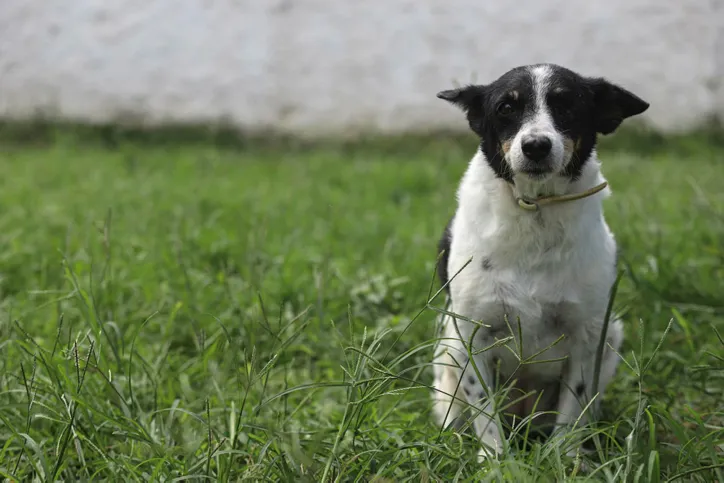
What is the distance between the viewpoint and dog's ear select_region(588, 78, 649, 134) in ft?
8.23

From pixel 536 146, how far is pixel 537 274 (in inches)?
14.7

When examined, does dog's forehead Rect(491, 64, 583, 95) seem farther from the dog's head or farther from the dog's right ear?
the dog's right ear

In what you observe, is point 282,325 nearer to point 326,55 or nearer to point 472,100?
point 472,100

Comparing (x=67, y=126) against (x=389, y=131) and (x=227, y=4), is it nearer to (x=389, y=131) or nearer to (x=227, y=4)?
(x=227, y=4)

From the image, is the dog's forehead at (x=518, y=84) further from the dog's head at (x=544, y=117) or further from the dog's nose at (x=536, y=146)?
the dog's nose at (x=536, y=146)

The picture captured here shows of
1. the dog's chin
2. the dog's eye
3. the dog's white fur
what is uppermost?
the dog's eye

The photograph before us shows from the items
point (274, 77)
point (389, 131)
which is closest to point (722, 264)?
point (389, 131)

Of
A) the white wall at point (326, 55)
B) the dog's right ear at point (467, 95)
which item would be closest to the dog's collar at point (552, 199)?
the dog's right ear at point (467, 95)

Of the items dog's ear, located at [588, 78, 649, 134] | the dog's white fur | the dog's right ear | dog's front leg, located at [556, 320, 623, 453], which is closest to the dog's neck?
the dog's white fur

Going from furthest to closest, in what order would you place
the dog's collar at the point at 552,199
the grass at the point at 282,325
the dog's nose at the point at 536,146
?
1. the dog's collar at the point at 552,199
2. the dog's nose at the point at 536,146
3. the grass at the point at 282,325

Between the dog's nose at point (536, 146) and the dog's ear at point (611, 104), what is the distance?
1.08 feet

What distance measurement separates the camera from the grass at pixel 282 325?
196 cm

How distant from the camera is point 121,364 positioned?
8.05 feet

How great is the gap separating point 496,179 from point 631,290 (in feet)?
Answer: 3.91
